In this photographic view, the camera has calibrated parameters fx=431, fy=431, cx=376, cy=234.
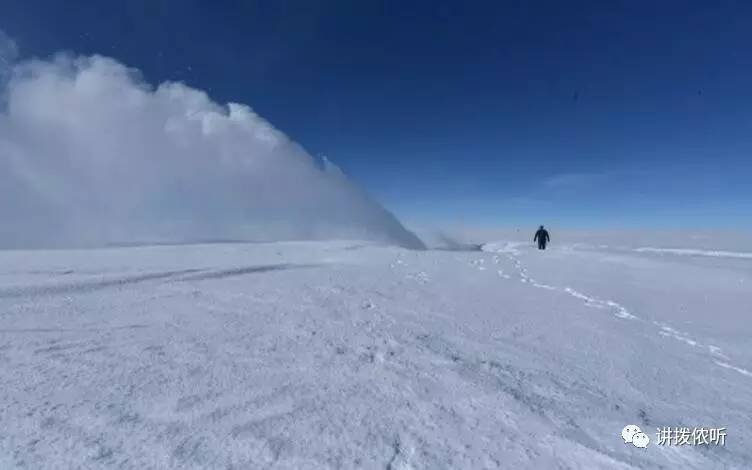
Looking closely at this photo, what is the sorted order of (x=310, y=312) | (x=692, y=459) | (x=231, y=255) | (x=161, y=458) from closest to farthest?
(x=161, y=458), (x=692, y=459), (x=310, y=312), (x=231, y=255)

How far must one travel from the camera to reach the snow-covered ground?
244 centimetres

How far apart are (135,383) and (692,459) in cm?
369

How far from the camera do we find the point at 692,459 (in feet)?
8.22

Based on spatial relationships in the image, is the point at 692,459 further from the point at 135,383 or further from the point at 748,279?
the point at 748,279

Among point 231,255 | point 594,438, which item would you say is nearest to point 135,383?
point 594,438

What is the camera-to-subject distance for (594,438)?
105 inches

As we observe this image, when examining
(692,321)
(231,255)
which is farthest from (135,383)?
(231,255)

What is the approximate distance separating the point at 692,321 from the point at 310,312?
17.4ft

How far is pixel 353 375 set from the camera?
349 centimetres

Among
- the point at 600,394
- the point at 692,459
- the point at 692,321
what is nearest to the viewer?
the point at 692,459

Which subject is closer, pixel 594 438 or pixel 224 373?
pixel 594 438

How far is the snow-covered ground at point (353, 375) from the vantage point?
8.00 ft

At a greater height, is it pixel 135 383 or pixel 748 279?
pixel 748 279

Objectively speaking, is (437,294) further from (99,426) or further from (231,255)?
(231,255)
